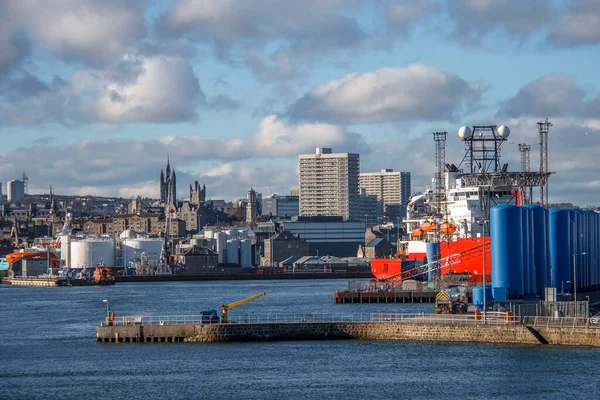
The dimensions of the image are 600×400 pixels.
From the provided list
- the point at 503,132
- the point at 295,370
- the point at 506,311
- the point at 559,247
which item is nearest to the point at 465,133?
the point at 503,132

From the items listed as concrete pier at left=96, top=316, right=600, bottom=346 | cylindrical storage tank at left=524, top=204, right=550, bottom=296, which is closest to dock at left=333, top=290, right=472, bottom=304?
cylindrical storage tank at left=524, top=204, right=550, bottom=296

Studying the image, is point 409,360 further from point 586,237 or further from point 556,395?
point 586,237

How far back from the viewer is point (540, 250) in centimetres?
6850

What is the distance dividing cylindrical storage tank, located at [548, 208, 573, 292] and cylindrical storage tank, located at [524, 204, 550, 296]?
1.46m

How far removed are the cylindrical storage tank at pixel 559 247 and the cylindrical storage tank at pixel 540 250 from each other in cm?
146

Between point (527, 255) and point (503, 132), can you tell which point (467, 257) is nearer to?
point (503, 132)

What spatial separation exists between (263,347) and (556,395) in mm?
18677

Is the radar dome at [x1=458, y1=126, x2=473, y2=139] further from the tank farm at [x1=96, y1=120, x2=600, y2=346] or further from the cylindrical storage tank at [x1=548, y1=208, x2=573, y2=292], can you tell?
the cylindrical storage tank at [x1=548, y1=208, x2=573, y2=292]

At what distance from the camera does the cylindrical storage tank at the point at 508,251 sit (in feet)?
213

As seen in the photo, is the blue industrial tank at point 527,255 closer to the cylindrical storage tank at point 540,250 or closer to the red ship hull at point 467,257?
the cylindrical storage tank at point 540,250

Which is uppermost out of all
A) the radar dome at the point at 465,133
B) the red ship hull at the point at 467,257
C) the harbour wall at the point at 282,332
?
the radar dome at the point at 465,133

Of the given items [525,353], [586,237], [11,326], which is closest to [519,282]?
[525,353]

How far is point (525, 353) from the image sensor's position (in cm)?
5406

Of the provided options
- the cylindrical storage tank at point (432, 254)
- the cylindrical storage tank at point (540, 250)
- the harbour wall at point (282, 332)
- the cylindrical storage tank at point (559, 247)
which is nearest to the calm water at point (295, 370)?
the harbour wall at point (282, 332)
